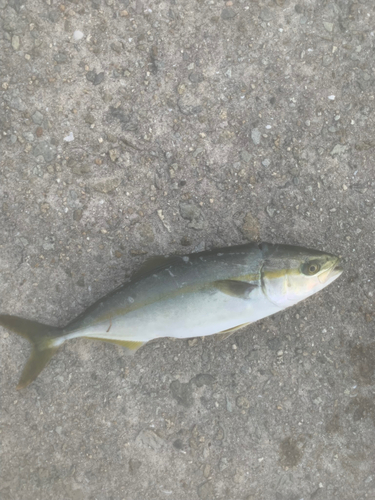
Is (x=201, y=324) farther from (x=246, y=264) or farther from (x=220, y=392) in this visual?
(x=220, y=392)

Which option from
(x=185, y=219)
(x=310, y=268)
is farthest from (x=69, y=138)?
(x=310, y=268)

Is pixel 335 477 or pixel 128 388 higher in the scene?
pixel 128 388

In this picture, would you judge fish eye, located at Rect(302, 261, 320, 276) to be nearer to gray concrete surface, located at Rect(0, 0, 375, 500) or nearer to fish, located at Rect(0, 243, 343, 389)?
fish, located at Rect(0, 243, 343, 389)

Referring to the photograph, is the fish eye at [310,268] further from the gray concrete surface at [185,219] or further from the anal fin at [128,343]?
the anal fin at [128,343]

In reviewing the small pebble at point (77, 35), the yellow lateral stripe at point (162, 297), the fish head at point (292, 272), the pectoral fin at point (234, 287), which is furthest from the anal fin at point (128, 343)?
the small pebble at point (77, 35)

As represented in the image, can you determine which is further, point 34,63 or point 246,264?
point 34,63

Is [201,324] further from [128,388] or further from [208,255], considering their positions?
[128,388]

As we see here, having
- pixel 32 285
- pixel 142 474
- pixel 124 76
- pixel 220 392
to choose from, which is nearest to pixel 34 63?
pixel 124 76

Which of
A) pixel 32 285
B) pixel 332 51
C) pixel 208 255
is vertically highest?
pixel 332 51

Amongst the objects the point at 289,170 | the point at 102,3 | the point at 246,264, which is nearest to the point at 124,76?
the point at 102,3
